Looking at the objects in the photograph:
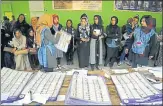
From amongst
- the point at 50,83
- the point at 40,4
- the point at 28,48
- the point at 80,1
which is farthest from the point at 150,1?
the point at 50,83

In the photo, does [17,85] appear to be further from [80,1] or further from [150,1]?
[150,1]

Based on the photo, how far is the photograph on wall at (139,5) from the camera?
4.23 m

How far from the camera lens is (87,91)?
0.91 meters

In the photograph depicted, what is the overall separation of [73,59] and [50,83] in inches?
112

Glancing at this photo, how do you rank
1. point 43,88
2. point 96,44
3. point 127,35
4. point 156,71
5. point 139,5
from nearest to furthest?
point 43,88 < point 156,71 < point 96,44 < point 127,35 < point 139,5

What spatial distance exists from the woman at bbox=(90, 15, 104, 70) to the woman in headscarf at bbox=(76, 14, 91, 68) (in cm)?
7

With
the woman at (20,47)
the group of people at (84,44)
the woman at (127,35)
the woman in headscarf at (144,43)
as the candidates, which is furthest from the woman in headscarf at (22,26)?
the woman in headscarf at (144,43)

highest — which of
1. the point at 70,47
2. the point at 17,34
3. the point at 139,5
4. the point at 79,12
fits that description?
the point at 139,5

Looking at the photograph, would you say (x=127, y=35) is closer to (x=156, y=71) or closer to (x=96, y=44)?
(x=96, y=44)

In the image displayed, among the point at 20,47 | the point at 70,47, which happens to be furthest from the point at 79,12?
the point at 20,47

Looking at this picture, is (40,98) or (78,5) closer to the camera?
(40,98)

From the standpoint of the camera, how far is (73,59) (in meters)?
3.90

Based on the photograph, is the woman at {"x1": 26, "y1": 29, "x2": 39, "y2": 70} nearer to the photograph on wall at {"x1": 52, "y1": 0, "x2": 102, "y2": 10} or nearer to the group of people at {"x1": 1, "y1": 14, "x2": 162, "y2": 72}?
the group of people at {"x1": 1, "y1": 14, "x2": 162, "y2": 72}

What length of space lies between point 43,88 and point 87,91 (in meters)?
0.20
